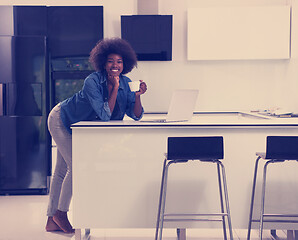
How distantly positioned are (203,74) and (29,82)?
2009 mm

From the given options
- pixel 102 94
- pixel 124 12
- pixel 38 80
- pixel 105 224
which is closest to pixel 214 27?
pixel 124 12

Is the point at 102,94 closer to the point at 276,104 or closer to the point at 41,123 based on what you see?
the point at 41,123

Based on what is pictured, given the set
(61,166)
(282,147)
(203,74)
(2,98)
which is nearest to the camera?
(282,147)

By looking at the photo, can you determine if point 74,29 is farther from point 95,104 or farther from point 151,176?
point 151,176

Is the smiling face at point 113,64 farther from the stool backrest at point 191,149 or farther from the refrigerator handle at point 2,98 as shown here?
the refrigerator handle at point 2,98

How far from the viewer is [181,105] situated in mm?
3199

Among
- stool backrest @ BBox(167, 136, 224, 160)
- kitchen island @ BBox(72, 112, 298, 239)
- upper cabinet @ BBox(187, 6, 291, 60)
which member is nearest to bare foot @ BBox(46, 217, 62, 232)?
kitchen island @ BBox(72, 112, 298, 239)

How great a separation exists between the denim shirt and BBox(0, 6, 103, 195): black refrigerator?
5.72 ft

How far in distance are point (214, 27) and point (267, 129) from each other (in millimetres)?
2439

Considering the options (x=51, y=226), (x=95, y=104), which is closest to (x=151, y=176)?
(x=95, y=104)

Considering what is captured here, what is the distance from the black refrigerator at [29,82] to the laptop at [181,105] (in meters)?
2.22

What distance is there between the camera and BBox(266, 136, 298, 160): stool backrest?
283cm

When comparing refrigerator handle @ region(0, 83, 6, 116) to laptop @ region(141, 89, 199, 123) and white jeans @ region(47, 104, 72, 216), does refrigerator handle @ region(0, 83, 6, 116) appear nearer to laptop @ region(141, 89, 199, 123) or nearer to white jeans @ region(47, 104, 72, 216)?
white jeans @ region(47, 104, 72, 216)

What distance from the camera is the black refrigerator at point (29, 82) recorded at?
508 cm
